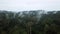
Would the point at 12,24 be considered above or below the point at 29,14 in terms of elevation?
below

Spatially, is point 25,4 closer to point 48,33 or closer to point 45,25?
point 45,25

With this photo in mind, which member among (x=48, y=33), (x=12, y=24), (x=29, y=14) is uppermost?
(x=29, y=14)

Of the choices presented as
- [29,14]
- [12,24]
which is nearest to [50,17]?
[29,14]

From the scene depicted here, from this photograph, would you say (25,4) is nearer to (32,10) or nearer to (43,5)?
(32,10)

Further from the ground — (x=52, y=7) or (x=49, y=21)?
(x=52, y=7)

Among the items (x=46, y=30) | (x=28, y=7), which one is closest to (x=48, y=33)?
(x=46, y=30)

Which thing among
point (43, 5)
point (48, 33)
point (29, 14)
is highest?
point (43, 5)
